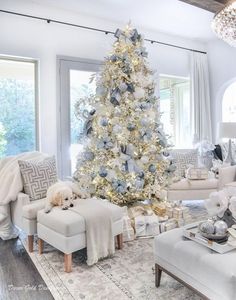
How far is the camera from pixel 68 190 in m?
2.69

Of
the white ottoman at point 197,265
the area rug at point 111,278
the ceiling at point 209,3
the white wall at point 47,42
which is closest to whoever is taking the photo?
Result: the white ottoman at point 197,265

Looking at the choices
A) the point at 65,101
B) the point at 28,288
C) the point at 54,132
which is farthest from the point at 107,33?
the point at 28,288

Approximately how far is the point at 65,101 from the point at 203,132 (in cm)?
300

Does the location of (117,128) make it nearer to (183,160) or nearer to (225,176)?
(183,160)

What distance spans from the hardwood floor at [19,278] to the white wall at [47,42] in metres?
1.78

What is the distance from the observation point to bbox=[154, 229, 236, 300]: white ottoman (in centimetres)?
158

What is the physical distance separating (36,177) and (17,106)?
150 cm

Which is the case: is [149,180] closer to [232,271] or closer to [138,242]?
[138,242]

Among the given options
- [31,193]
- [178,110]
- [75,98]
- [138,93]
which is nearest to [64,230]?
[31,193]

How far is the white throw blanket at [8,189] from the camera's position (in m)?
2.99

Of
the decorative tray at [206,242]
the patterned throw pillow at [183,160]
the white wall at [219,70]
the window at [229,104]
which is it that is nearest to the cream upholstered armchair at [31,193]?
the decorative tray at [206,242]

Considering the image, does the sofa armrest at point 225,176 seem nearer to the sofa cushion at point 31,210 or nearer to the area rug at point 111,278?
the area rug at point 111,278

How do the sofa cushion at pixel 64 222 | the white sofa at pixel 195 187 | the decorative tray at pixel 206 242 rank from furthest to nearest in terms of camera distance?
the white sofa at pixel 195 187, the sofa cushion at pixel 64 222, the decorative tray at pixel 206 242

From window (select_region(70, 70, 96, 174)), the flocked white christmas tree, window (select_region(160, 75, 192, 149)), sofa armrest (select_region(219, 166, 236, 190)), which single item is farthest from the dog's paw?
window (select_region(160, 75, 192, 149))
